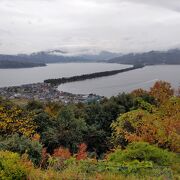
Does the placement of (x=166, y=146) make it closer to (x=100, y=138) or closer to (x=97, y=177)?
(x=97, y=177)

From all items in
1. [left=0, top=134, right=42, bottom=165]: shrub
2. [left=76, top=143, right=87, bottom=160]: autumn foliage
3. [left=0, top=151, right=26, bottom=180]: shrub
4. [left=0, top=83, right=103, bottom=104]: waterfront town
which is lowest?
[left=0, top=83, right=103, bottom=104]: waterfront town

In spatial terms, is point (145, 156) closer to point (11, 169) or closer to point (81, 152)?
point (11, 169)

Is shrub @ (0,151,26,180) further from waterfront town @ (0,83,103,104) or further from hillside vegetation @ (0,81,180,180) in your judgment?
waterfront town @ (0,83,103,104)

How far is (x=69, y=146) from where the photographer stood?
3819 cm

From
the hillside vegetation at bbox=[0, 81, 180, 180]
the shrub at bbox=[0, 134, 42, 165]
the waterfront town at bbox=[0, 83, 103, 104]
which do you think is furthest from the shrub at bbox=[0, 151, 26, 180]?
the waterfront town at bbox=[0, 83, 103, 104]

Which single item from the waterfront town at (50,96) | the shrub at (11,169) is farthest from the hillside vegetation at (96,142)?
the waterfront town at (50,96)

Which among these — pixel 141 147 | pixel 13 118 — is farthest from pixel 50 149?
pixel 141 147

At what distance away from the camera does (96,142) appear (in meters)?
43.1

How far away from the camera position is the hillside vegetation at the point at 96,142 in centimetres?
1048

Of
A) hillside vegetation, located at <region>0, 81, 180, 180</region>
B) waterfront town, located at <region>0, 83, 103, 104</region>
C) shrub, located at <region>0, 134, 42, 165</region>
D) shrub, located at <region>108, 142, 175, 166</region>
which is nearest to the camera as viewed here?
hillside vegetation, located at <region>0, 81, 180, 180</region>

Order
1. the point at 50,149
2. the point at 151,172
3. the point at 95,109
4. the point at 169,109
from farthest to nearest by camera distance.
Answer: the point at 95,109 → the point at 50,149 → the point at 169,109 → the point at 151,172

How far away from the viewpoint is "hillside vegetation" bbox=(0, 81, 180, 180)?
10.5m

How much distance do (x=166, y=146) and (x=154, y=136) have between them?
5.10ft

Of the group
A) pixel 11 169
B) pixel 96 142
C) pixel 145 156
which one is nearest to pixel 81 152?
pixel 96 142
